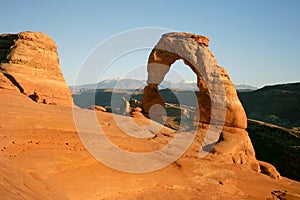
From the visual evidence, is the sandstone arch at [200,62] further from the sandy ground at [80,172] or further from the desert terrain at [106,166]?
the sandy ground at [80,172]

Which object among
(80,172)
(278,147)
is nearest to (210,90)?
(80,172)

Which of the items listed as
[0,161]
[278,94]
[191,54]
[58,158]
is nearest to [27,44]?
[191,54]

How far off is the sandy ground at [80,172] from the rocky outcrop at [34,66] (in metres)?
6.26

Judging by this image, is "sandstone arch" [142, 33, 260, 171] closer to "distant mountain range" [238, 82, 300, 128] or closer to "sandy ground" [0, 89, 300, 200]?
"sandy ground" [0, 89, 300, 200]

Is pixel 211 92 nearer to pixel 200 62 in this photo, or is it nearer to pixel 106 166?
pixel 200 62

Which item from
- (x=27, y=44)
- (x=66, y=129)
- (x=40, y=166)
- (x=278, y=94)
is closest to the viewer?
(x=40, y=166)

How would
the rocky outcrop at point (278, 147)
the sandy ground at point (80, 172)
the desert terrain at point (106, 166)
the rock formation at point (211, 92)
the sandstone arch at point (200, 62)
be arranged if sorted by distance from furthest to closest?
the rocky outcrop at point (278, 147)
the sandstone arch at point (200, 62)
the rock formation at point (211, 92)
the desert terrain at point (106, 166)
the sandy ground at point (80, 172)

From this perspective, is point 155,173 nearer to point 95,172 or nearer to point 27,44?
point 95,172

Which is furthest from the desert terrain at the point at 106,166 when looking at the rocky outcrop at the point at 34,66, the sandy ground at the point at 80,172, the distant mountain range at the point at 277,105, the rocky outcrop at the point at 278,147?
the distant mountain range at the point at 277,105

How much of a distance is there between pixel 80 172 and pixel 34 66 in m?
13.8

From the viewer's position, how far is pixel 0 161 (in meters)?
4.98

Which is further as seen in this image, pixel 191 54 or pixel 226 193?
pixel 191 54

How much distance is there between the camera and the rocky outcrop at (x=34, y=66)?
1712cm

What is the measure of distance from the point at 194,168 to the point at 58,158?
465cm
